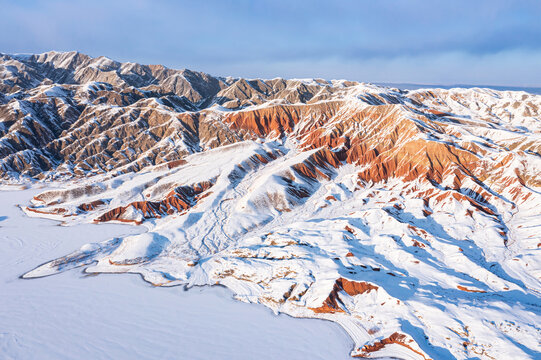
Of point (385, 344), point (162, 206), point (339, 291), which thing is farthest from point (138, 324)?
point (162, 206)

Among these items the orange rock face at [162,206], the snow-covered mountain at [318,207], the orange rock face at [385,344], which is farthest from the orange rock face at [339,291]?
the orange rock face at [162,206]

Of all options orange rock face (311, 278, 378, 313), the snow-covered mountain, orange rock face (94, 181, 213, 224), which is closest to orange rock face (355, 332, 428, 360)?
the snow-covered mountain

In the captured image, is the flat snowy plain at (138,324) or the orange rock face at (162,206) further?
the orange rock face at (162,206)

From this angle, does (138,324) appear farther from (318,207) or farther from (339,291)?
(318,207)

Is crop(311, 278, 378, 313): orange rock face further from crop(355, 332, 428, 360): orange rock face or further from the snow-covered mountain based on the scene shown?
crop(355, 332, 428, 360): orange rock face

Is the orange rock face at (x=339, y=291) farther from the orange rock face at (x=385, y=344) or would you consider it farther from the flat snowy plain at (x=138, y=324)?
the orange rock face at (x=385, y=344)

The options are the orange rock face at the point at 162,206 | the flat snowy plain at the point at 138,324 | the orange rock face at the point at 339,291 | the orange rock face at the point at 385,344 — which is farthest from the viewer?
the orange rock face at the point at 162,206
